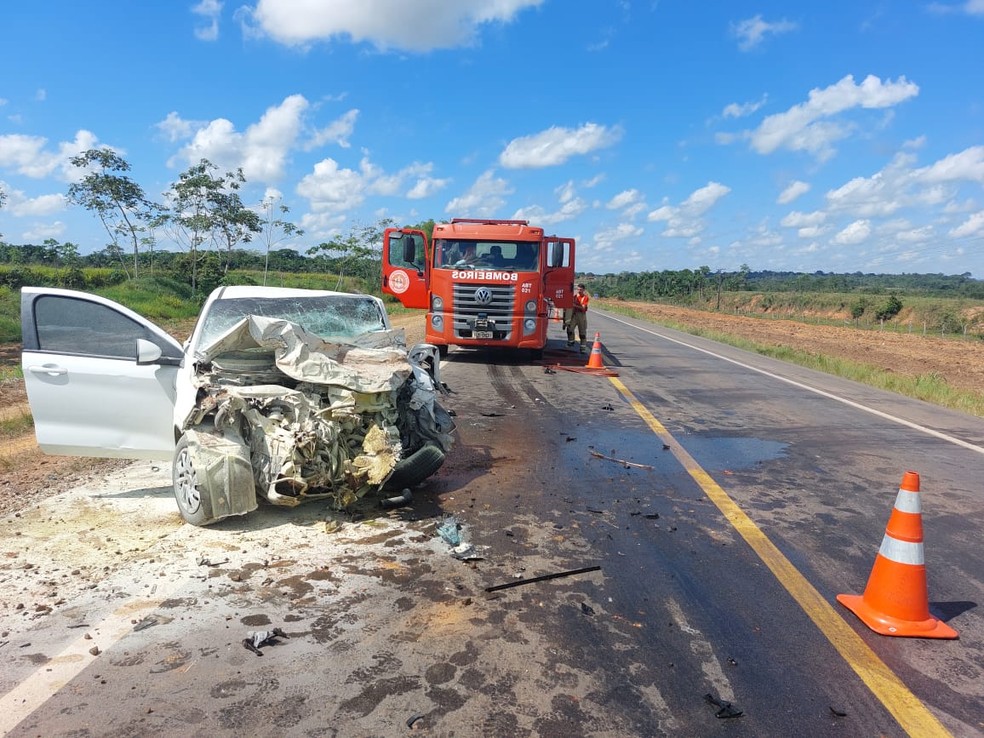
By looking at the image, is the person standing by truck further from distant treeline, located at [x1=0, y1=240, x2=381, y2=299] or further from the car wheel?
distant treeline, located at [x1=0, y1=240, x2=381, y2=299]

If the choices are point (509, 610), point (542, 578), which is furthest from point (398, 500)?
point (509, 610)

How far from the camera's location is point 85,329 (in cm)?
558

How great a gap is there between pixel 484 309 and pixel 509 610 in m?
10.8

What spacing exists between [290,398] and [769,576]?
3510 millimetres

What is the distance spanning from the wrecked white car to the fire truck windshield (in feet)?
28.5

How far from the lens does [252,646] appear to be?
339 cm

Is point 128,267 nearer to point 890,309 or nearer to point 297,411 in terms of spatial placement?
point 297,411

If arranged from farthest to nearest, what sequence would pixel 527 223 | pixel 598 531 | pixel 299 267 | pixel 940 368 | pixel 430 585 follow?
pixel 299 267, pixel 940 368, pixel 527 223, pixel 598 531, pixel 430 585

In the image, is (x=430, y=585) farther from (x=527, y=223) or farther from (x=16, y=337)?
(x=16, y=337)

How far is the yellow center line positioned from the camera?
2.92m

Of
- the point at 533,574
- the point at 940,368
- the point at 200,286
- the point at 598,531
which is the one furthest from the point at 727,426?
the point at 200,286

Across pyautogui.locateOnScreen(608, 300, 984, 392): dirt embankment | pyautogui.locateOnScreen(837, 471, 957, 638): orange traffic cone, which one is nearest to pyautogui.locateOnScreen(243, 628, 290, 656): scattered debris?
pyautogui.locateOnScreen(837, 471, 957, 638): orange traffic cone

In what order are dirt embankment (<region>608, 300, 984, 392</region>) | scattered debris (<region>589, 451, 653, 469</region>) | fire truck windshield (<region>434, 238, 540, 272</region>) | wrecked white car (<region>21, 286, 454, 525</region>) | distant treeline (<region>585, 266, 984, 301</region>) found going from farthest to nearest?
distant treeline (<region>585, 266, 984, 301</region>) < dirt embankment (<region>608, 300, 984, 392</region>) < fire truck windshield (<region>434, 238, 540, 272</region>) < scattered debris (<region>589, 451, 653, 469</region>) < wrecked white car (<region>21, 286, 454, 525</region>)

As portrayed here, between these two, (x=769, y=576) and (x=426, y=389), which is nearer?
(x=769, y=576)
